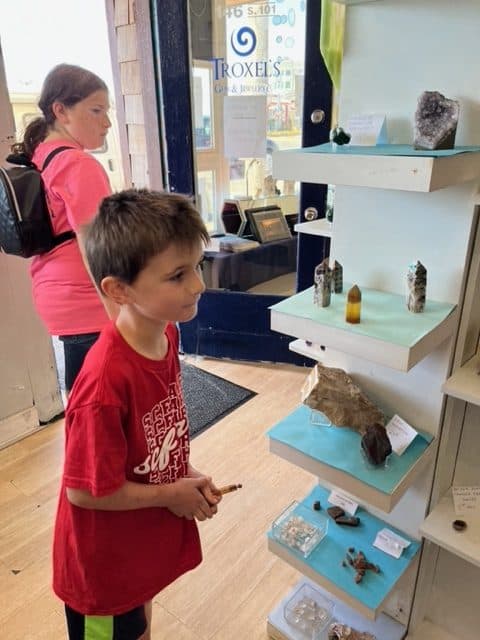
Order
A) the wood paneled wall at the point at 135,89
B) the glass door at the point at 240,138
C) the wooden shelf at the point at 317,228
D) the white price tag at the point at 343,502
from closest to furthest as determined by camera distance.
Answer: the white price tag at the point at 343,502, the wooden shelf at the point at 317,228, the glass door at the point at 240,138, the wood paneled wall at the point at 135,89

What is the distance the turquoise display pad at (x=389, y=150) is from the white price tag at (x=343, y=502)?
0.91 meters

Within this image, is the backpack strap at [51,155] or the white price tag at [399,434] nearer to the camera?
the white price tag at [399,434]

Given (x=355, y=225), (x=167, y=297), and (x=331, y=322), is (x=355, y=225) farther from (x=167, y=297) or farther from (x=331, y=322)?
(x=167, y=297)

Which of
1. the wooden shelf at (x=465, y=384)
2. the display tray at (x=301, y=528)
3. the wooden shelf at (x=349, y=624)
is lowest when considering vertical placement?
the wooden shelf at (x=349, y=624)

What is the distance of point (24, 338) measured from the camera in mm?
2094

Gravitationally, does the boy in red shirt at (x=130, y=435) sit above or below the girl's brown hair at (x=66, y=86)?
below

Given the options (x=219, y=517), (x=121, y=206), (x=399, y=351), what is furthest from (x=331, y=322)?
(x=219, y=517)

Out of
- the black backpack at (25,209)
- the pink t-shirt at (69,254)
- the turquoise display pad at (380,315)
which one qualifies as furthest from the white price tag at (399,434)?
the black backpack at (25,209)

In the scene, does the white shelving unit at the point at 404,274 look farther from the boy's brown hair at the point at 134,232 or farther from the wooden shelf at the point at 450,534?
the boy's brown hair at the point at 134,232

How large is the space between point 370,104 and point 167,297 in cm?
60

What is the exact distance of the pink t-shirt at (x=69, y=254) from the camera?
1330 millimetres

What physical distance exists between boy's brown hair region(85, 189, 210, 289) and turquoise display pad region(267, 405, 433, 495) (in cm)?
57

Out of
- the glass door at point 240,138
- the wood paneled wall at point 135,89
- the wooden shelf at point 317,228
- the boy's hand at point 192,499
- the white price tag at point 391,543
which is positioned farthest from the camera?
the wood paneled wall at point 135,89

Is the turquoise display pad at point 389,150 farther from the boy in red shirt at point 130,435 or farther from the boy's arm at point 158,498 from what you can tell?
the boy's arm at point 158,498
